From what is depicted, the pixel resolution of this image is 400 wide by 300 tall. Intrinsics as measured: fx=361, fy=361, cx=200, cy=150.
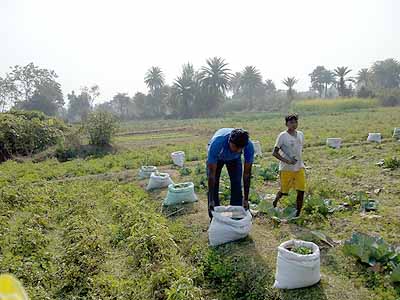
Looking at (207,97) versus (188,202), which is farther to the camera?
(207,97)

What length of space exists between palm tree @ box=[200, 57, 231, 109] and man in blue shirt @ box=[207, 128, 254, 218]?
4076 centimetres

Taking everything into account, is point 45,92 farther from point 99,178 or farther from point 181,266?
point 181,266

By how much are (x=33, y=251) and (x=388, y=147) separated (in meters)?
10.6

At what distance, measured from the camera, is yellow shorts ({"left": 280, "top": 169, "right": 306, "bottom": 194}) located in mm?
5172

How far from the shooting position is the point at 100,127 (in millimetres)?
15445

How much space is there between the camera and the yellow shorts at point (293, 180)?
517cm

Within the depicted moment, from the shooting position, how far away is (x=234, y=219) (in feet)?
15.3

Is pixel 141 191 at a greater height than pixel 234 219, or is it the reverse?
pixel 234 219

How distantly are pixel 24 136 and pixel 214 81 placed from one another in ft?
112

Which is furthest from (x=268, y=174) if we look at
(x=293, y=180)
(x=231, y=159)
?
(x=231, y=159)

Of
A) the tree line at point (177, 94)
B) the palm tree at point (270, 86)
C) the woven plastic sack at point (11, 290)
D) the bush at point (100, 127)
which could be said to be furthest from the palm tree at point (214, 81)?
the woven plastic sack at point (11, 290)

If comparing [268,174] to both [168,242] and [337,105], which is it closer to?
[168,242]

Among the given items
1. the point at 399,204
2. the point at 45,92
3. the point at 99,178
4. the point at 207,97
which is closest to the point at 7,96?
the point at 45,92

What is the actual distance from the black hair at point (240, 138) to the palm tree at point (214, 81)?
41.4m
